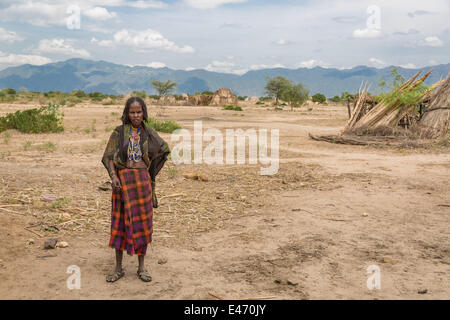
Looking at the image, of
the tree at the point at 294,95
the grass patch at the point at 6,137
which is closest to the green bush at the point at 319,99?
the tree at the point at 294,95

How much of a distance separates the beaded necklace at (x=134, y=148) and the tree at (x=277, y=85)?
112 ft

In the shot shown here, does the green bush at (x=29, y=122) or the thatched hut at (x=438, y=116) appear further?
the green bush at (x=29, y=122)

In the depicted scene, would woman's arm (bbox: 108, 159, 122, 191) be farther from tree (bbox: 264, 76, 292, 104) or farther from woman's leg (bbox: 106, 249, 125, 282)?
tree (bbox: 264, 76, 292, 104)

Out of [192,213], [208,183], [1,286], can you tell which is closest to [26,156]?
[208,183]

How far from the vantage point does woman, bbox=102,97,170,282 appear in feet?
9.95

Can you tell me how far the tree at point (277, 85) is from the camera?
36562 mm

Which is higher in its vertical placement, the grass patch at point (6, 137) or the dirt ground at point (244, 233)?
the grass patch at point (6, 137)

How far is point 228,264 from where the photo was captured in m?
3.51

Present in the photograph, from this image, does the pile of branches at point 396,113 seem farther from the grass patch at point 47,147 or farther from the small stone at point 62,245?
the small stone at point 62,245

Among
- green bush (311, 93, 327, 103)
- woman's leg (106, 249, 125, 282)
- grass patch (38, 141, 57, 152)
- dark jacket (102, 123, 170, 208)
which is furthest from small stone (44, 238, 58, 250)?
green bush (311, 93, 327, 103)

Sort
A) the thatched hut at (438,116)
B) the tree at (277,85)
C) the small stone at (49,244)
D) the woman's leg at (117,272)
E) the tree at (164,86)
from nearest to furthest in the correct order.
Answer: the woman's leg at (117,272) → the small stone at (49,244) → the thatched hut at (438,116) → the tree at (164,86) → the tree at (277,85)

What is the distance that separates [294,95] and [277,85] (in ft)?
7.99
